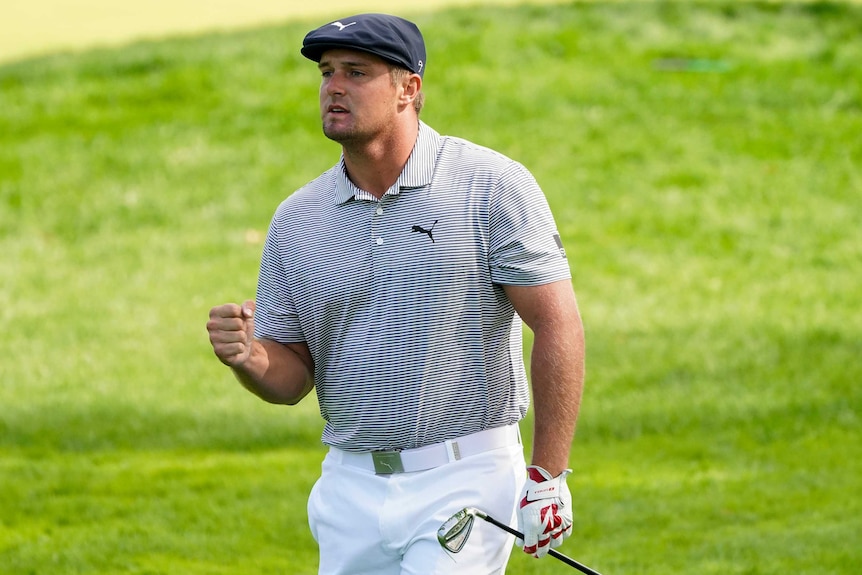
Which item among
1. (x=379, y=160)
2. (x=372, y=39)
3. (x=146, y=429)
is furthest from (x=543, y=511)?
(x=146, y=429)

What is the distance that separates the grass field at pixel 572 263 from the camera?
829 cm

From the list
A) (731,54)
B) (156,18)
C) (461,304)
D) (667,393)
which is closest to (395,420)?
(461,304)

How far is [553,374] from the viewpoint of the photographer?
4270 mm

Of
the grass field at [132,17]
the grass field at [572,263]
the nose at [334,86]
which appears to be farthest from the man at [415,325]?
the grass field at [132,17]

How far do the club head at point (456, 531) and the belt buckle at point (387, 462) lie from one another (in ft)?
0.88

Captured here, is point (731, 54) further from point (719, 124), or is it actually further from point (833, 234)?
point (833, 234)

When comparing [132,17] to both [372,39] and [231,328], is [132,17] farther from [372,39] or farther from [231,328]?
[231,328]

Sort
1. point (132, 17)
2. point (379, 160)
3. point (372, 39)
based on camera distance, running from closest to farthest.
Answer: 1. point (372, 39)
2. point (379, 160)
3. point (132, 17)

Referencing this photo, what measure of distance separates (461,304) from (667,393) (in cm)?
681

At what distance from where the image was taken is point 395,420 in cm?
442

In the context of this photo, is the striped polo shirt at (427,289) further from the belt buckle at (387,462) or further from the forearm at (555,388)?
the forearm at (555,388)

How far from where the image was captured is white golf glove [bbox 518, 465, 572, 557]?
4.16 meters

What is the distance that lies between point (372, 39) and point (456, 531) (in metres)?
1.49

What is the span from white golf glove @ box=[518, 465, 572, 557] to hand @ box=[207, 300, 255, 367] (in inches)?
36.1
